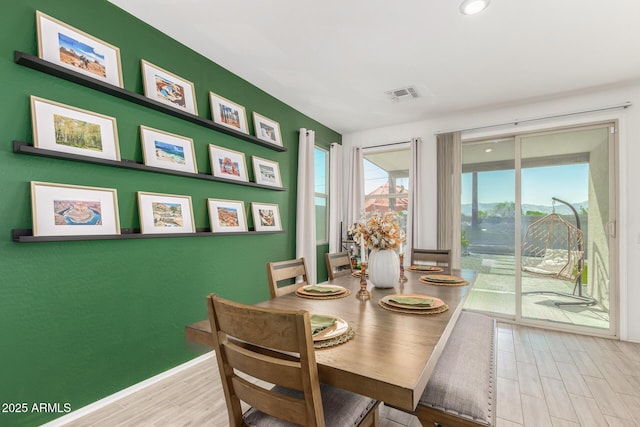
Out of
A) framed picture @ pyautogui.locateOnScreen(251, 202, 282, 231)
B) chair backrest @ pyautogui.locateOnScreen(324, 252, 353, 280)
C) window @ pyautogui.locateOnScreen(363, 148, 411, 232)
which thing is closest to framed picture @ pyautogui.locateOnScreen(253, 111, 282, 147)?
framed picture @ pyautogui.locateOnScreen(251, 202, 282, 231)

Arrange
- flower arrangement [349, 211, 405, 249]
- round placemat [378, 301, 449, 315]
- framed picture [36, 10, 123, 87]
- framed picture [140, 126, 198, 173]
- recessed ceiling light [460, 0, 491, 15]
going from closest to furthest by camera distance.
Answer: round placemat [378, 301, 449, 315], framed picture [36, 10, 123, 87], flower arrangement [349, 211, 405, 249], recessed ceiling light [460, 0, 491, 15], framed picture [140, 126, 198, 173]

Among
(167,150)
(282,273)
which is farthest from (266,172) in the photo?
(282,273)

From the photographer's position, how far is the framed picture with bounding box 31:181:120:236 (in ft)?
5.29

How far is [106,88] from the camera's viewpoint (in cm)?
188

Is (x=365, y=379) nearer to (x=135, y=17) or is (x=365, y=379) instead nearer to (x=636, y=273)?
(x=135, y=17)

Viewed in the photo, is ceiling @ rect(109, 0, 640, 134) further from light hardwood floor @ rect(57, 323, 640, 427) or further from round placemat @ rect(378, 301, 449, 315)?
light hardwood floor @ rect(57, 323, 640, 427)

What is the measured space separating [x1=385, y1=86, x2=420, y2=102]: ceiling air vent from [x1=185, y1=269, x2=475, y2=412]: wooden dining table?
7.91 ft

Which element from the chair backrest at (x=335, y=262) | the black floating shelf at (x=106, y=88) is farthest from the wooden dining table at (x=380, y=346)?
the black floating shelf at (x=106, y=88)

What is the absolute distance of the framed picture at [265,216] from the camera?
308cm

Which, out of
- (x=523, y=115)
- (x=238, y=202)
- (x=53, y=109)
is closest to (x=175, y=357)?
(x=238, y=202)

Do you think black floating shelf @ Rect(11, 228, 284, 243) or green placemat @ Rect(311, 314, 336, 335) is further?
black floating shelf @ Rect(11, 228, 284, 243)

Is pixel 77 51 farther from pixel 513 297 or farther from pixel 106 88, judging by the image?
pixel 513 297

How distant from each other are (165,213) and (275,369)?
178cm

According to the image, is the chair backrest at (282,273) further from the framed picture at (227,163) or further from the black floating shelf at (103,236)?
the framed picture at (227,163)
